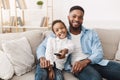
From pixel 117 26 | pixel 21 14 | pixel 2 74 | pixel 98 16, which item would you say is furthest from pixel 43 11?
pixel 2 74

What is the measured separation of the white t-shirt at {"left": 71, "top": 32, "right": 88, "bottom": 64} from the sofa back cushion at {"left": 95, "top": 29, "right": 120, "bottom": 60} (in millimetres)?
427

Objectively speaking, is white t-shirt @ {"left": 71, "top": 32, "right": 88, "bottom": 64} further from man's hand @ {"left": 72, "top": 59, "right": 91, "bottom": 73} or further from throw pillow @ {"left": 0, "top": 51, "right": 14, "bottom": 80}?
throw pillow @ {"left": 0, "top": 51, "right": 14, "bottom": 80}

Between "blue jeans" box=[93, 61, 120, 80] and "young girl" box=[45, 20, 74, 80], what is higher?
"young girl" box=[45, 20, 74, 80]

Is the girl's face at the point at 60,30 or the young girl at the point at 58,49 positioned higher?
the girl's face at the point at 60,30

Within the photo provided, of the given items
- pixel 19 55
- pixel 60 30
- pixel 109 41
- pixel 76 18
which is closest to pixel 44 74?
pixel 19 55

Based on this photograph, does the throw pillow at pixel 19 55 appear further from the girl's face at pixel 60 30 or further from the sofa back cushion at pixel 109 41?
the sofa back cushion at pixel 109 41

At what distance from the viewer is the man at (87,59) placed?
79.5 inches

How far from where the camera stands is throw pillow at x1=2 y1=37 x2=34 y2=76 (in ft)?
6.89

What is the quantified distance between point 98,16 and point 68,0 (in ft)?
2.10

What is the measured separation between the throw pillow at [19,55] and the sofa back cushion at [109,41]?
92 cm

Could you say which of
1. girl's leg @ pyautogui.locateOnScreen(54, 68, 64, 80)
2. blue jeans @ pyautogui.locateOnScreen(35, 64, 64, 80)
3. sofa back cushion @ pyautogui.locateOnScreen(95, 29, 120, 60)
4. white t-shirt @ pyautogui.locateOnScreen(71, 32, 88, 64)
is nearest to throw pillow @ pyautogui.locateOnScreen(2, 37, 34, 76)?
blue jeans @ pyautogui.locateOnScreen(35, 64, 64, 80)

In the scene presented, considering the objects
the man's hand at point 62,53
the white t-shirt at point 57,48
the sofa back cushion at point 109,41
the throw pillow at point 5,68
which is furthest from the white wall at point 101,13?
the throw pillow at point 5,68

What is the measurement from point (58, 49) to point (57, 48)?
2 centimetres

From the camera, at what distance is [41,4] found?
157 inches
